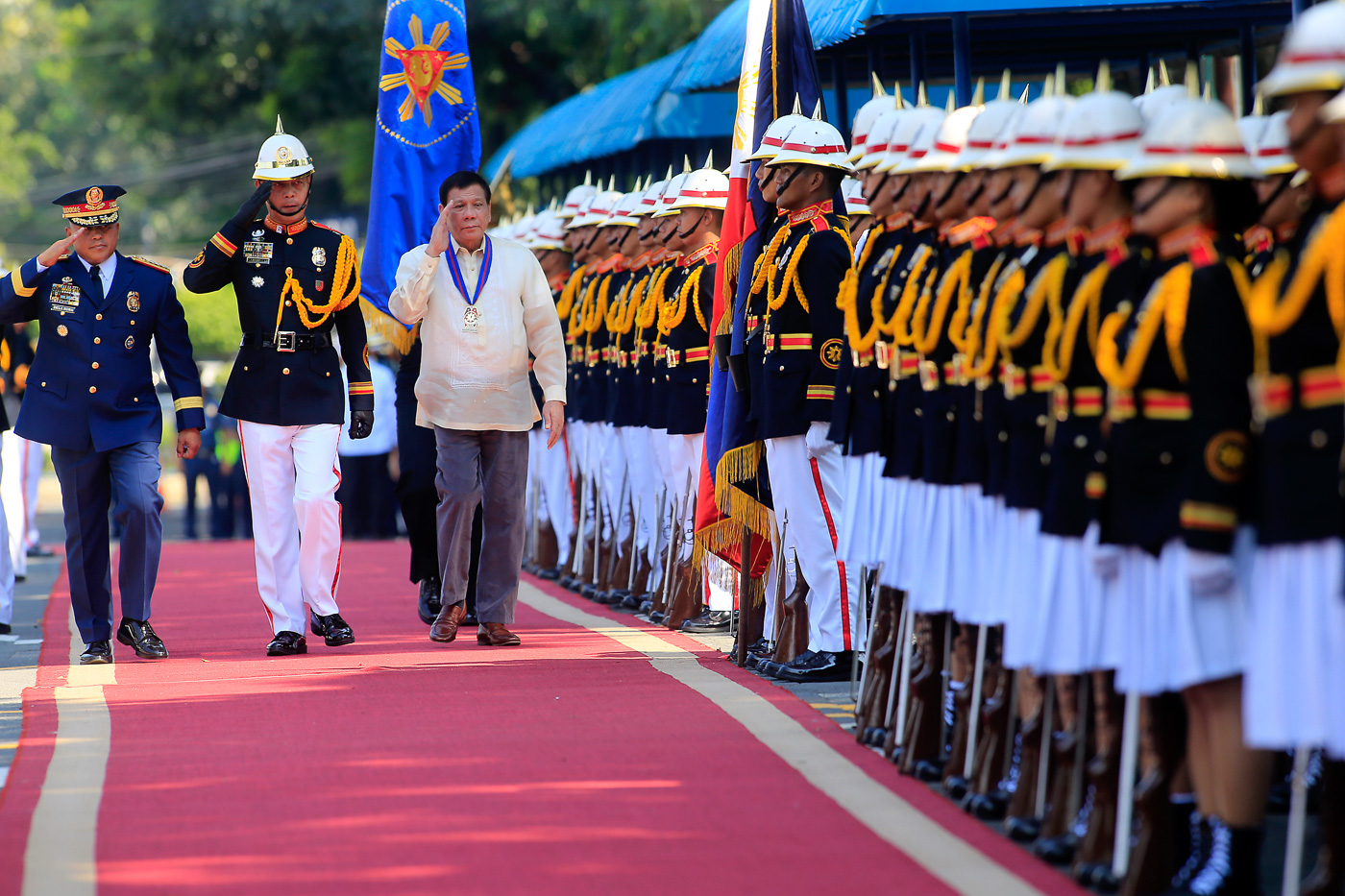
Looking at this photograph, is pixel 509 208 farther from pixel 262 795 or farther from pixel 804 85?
pixel 262 795

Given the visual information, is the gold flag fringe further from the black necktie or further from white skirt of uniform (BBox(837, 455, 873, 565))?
white skirt of uniform (BBox(837, 455, 873, 565))

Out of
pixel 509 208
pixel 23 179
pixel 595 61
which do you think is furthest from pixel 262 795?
pixel 23 179

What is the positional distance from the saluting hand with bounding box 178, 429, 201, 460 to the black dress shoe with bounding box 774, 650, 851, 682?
11.2 ft

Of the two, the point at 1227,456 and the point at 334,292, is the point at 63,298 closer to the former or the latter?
the point at 334,292

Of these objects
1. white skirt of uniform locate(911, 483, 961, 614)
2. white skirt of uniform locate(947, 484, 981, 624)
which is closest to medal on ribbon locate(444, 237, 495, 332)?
white skirt of uniform locate(911, 483, 961, 614)

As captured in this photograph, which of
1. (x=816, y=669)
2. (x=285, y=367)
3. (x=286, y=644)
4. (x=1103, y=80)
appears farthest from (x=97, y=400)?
(x=1103, y=80)

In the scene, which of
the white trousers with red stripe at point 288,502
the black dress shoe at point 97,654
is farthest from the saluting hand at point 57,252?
the black dress shoe at point 97,654

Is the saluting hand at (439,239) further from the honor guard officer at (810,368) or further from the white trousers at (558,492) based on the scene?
the white trousers at (558,492)

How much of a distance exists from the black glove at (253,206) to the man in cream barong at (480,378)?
0.82m

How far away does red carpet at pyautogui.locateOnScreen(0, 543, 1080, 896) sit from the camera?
17.3ft

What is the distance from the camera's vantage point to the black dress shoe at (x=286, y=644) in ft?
32.3

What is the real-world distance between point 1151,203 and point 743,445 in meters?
4.27

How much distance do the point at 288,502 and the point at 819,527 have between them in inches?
116

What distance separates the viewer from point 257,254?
971 centimetres
